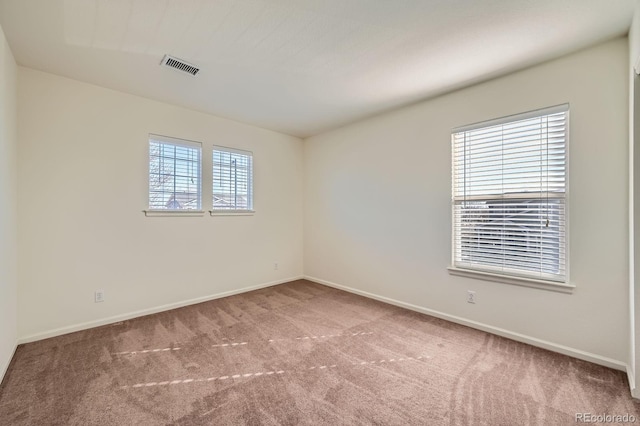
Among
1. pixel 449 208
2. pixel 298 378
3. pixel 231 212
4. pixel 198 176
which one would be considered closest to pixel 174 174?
pixel 198 176

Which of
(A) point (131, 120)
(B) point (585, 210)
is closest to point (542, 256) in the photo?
(B) point (585, 210)

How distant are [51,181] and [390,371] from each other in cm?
364

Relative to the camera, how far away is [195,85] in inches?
113

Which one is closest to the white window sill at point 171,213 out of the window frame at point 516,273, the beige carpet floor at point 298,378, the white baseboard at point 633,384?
the beige carpet floor at point 298,378

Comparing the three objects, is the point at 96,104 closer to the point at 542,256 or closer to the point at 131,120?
the point at 131,120

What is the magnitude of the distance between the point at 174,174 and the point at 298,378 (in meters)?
2.89

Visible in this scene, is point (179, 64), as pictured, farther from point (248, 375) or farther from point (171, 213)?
point (248, 375)

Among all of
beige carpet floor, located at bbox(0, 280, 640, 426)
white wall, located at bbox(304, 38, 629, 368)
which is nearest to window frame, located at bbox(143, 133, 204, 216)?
beige carpet floor, located at bbox(0, 280, 640, 426)

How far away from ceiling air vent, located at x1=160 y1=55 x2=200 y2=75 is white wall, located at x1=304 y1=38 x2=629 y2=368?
7.69 ft

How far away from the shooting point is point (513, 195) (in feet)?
8.45

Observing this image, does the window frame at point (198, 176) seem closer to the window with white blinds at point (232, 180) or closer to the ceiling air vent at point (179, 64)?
the window with white blinds at point (232, 180)

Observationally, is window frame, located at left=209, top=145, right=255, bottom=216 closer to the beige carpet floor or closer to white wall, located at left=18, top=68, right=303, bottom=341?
white wall, located at left=18, top=68, right=303, bottom=341

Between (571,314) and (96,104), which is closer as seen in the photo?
(571,314)

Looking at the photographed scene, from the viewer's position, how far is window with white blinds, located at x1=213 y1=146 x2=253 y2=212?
3889 millimetres
